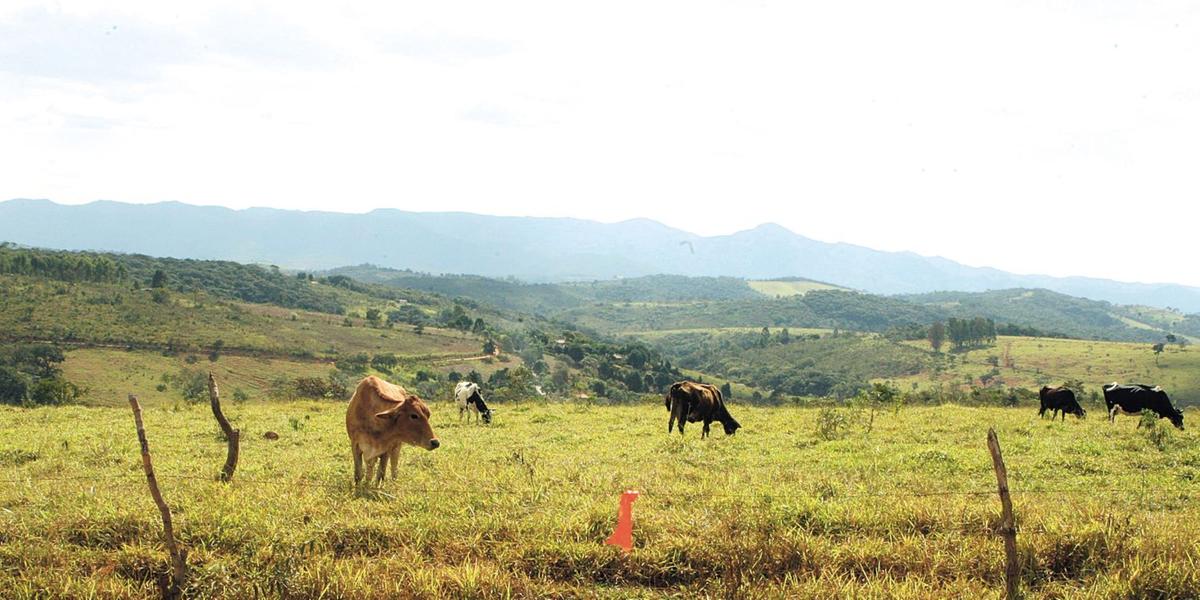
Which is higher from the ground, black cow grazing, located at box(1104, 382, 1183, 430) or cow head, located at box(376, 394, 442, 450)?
cow head, located at box(376, 394, 442, 450)

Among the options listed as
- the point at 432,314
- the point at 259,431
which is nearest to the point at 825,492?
the point at 259,431

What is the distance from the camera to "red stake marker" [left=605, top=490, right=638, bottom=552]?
25.4ft

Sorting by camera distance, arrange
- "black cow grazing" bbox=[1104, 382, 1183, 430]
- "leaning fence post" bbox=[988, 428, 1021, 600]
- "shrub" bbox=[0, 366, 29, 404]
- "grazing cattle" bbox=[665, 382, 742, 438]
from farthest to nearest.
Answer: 1. "shrub" bbox=[0, 366, 29, 404]
2. "black cow grazing" bbox=[1104, 382, 1183, 430]
3. "grazing cattle" bbox=[665, 382, 742, 438]
4. "leaning fence post" bbox=[988, 428, 1021, 600]

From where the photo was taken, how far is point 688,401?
2070cm

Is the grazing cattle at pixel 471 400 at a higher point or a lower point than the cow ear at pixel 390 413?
lower

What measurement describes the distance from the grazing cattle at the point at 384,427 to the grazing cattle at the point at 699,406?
1040 cm

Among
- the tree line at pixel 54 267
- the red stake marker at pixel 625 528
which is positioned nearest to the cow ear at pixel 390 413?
the red stake marker at pixel 625 528

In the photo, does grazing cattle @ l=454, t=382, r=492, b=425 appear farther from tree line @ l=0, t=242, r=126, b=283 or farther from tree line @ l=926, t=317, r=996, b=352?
tree line @ l=926, t=317, r=996, b=352

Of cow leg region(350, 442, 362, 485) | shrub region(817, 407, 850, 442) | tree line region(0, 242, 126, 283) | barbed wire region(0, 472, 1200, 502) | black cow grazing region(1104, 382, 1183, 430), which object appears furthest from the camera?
tree line region(0, 242, 126, 283)

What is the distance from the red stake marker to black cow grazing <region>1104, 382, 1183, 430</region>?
20537 millimetres

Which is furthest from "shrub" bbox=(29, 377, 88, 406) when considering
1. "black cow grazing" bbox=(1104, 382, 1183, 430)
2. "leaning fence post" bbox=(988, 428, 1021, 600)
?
"black cow grazing" bbox=(1104, 382, 1183, 430)

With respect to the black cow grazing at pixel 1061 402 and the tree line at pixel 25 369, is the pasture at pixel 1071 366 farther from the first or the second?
the tree line at pixel 25 369

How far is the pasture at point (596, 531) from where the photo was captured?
7.13 meters

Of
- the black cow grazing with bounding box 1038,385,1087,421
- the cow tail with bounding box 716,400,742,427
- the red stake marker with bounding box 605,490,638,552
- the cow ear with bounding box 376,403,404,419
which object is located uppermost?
the cow ear with bounding box 376,403,404,419
